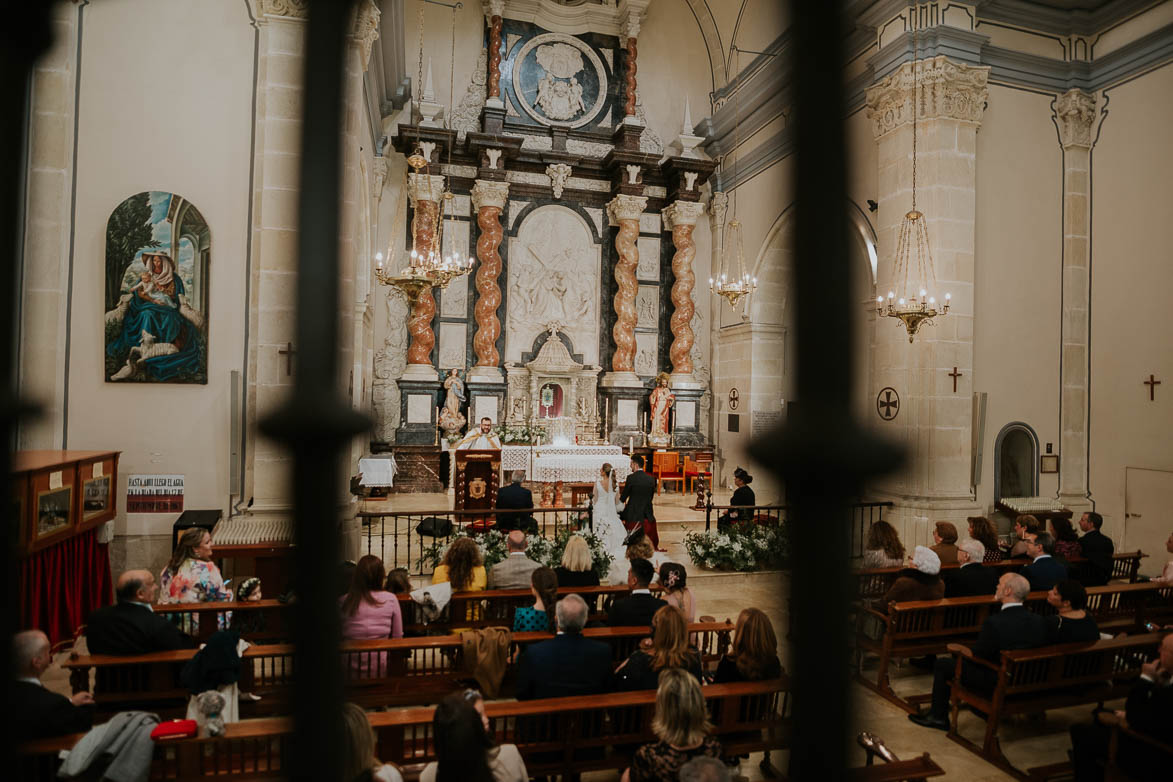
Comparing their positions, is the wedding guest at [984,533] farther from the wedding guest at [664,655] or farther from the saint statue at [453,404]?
the saint statue at [453,404]

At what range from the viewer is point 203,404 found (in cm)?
709

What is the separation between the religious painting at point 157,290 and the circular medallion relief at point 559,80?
1203 cm

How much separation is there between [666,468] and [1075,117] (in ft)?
31.7

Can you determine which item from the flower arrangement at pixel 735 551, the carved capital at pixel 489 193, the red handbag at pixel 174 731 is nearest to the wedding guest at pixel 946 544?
the flower arrangement at pixel 735 551

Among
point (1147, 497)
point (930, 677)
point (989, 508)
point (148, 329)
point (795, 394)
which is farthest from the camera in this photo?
point (989, 508)

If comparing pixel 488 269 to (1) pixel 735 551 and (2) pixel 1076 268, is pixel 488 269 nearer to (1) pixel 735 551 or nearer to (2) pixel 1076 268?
(1) pixel 735 551

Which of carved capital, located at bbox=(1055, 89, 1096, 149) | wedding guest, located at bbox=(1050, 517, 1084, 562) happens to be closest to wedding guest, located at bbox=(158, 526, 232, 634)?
wedding guest, located at bbox=(1050, 517, 1084, 562)

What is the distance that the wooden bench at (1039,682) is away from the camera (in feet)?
15.1

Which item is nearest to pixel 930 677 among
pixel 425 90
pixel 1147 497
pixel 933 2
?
pixel 1147 497

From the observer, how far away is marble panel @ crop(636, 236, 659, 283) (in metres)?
17.8

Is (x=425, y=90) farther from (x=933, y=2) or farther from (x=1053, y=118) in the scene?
(x=1053, y=118)

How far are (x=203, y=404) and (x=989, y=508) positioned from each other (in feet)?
35.3

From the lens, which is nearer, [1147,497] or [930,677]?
[930,677]

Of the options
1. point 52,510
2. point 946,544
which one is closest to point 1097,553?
point 946,544
